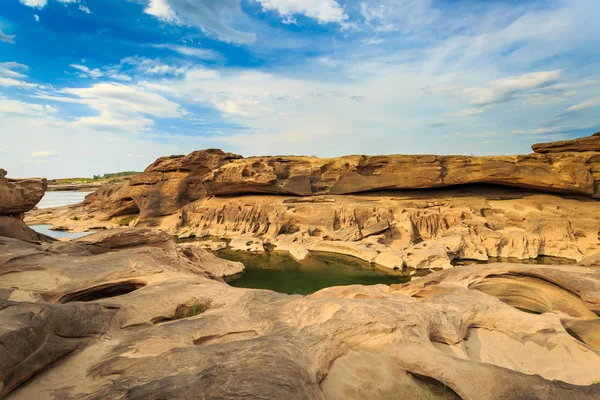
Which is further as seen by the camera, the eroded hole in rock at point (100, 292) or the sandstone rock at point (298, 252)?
the sandstone rock at point (298, 252)

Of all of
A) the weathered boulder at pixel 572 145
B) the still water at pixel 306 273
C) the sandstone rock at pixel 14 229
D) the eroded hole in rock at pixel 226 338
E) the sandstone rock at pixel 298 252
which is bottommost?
the still water at pixel 306 273

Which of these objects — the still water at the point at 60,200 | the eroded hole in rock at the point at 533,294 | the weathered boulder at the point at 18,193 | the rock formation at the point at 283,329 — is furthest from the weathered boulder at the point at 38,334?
the still water at the point at 60,200

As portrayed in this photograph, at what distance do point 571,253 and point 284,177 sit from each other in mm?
20885

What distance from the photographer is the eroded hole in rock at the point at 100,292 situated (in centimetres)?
811

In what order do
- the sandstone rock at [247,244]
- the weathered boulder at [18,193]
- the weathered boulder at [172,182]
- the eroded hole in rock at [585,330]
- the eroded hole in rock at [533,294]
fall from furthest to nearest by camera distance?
the weathered boulder at [172,182] → the sandstone rock at [247,244] → the weathered boulder at [18,193] → the eroded hole in rock at [533,294] → the eroded hole in rock at [585,330]

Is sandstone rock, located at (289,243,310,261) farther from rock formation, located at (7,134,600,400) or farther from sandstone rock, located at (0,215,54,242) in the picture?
sandstone rock, located at (0,215,54,242)

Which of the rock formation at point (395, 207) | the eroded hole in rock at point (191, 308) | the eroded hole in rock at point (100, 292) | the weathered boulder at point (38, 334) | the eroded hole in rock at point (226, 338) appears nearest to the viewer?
the weathered boulder at point (38, 334)

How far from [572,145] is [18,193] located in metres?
33.9

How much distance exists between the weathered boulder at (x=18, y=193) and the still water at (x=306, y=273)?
1039 centimetres

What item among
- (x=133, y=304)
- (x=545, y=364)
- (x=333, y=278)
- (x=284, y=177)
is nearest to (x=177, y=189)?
(x=284, y=177)

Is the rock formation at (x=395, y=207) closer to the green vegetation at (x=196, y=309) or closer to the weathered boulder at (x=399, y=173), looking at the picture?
the weathered boulder at (x=399, y=173)

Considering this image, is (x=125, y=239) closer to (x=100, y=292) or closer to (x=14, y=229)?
(x=14, y=229)

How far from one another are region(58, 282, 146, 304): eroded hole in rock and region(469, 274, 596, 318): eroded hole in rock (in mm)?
10082

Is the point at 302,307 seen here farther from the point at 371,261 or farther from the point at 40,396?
the point at 371,261
